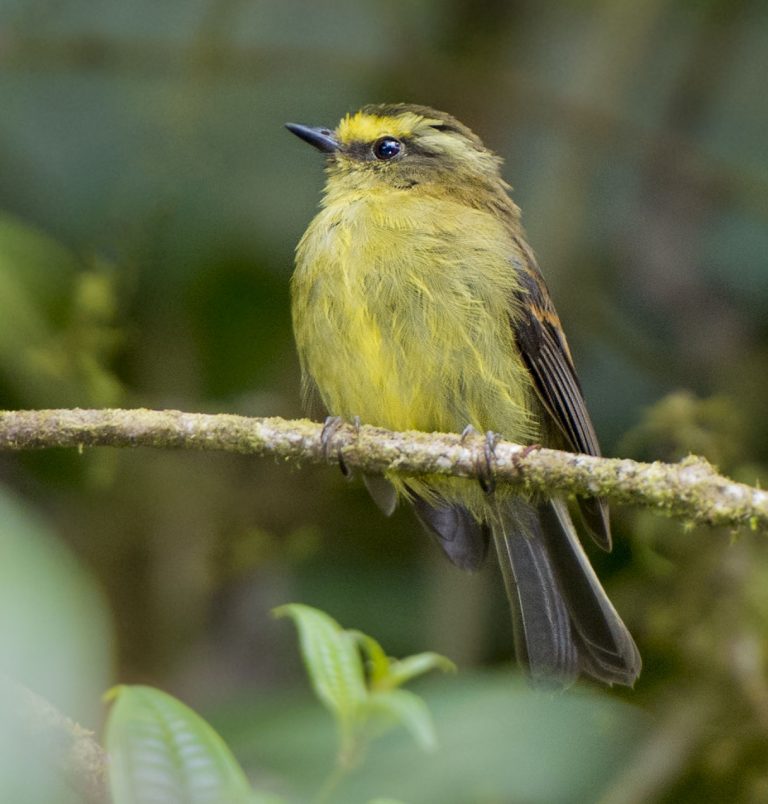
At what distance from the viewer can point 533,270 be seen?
3.55m

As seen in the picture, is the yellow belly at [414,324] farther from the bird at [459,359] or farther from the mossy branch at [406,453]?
the mossy branch at [406,453]

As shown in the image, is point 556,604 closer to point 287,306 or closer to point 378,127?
point 287,306

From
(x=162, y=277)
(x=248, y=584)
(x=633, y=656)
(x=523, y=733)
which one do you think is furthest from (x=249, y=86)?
(x=523, y=733)

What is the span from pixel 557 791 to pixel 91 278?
194cm

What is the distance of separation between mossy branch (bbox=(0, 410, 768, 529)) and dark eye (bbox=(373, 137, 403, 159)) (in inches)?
54.5

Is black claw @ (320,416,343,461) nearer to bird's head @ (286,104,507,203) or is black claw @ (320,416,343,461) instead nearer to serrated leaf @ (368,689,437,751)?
serrated leaf @ (368,689,437,751)

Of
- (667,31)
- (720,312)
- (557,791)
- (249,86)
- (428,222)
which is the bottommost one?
(557,791)

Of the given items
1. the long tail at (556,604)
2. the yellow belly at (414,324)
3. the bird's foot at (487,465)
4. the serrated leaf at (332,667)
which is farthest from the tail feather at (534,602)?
the serrated leaf at (332,667)

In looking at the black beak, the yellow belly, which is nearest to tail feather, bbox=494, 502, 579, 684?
the yellow belly

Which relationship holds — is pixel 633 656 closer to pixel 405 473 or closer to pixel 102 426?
pixel 405 473

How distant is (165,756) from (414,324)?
1645 millimetres

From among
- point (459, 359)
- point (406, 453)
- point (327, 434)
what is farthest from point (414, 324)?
point (406, 453)

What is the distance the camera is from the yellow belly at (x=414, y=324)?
10.5ft

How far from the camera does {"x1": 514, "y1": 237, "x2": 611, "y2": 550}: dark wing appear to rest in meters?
3.40
